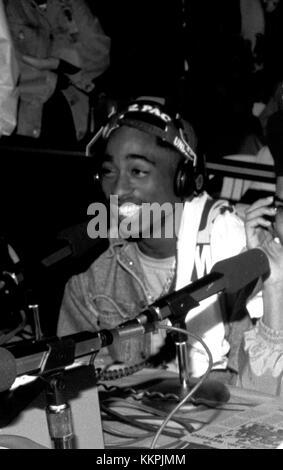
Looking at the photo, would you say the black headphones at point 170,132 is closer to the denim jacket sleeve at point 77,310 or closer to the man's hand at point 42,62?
the denim jacket sleeve at point 77,310

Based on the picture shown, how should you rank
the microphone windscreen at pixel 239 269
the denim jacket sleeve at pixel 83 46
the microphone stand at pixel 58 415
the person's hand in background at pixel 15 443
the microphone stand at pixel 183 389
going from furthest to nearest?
the denim jacket sleeve at pixel 83 46
the microphone stand at pixel 183 389
the microphone windscreen at pixel 239 269
the microphone stand at pixel 58 415
the person's hand in background at pixel 15 443

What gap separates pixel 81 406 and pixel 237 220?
1049mm

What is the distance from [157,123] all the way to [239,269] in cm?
100

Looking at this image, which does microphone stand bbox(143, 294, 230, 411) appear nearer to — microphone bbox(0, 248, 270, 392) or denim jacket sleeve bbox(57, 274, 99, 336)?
microphone bbox(0, 248, 270, 392)

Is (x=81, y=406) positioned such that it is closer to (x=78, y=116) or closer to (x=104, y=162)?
(x=104, y=162)

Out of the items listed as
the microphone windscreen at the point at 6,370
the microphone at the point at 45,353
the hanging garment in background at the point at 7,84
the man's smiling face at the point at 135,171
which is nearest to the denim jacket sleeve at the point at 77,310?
the man's smiling face at the point at 135,171

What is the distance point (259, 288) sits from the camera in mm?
1919

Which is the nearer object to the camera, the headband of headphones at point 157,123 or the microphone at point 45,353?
the microphone at point 45,353

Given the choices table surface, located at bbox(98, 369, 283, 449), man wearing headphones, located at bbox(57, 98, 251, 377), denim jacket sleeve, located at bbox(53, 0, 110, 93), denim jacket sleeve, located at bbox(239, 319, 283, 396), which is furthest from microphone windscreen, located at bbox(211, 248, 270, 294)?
denim jacket sleeve, located at bbox(53, 0, 110, 93)

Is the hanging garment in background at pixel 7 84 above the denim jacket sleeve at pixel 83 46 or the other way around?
the other way around

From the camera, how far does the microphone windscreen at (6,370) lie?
918mm

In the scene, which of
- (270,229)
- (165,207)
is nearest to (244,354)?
(270,229)

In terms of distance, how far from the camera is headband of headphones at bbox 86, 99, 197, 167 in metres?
2.23

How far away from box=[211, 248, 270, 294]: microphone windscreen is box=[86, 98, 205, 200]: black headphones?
86 cm
